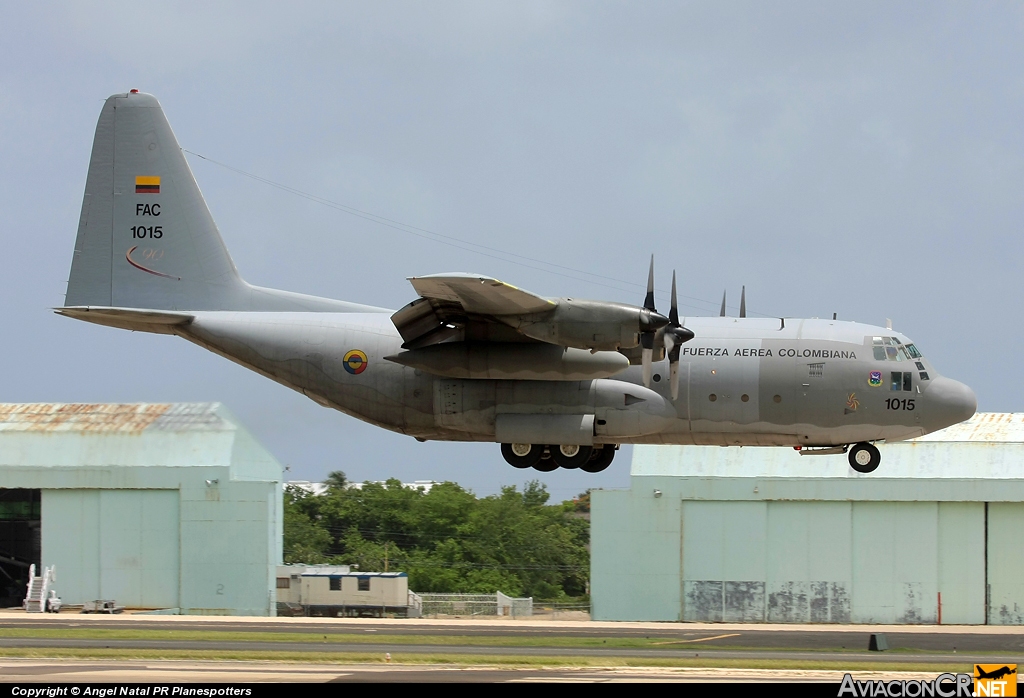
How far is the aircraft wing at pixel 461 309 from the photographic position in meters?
22.6

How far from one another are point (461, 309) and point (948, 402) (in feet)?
35.9

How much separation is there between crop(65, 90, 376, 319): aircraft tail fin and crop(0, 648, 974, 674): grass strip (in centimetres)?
800

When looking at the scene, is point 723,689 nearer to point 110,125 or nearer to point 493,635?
point 493,635

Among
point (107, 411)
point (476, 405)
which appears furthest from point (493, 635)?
point (107, 411)

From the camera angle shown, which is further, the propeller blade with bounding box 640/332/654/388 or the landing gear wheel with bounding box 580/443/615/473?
the landing gear wheel with bounding box 580/443/615/473

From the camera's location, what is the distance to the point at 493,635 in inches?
1266

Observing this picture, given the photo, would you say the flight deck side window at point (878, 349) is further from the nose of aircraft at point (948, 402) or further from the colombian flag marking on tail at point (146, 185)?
the colombian flag marking on tail at point (146, 185)

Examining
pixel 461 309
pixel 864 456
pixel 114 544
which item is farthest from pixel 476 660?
pixel 114 544

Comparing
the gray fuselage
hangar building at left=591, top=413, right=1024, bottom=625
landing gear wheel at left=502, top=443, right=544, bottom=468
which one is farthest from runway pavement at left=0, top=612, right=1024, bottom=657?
the gray fuselage

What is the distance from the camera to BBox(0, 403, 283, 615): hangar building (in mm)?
43375

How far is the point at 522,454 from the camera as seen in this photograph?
87.5 feet

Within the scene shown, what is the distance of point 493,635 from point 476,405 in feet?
29.2

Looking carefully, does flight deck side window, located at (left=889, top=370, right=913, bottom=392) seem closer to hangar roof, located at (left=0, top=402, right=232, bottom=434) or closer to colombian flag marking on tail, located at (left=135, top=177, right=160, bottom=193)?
colombian flag marking on tail, located at (left=135, top=177, right=160, bottom=193)

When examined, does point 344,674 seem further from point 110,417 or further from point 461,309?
point 110,417
